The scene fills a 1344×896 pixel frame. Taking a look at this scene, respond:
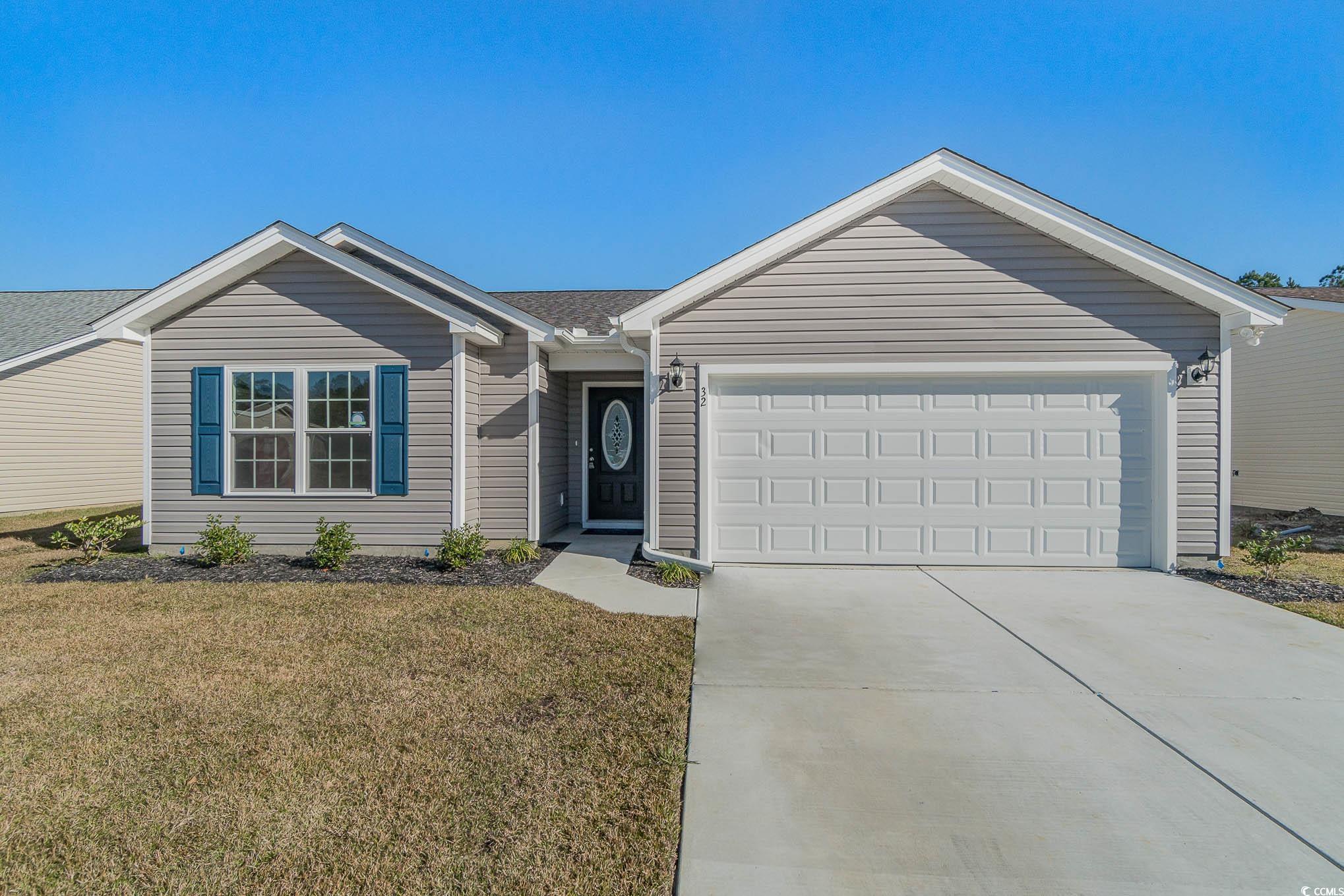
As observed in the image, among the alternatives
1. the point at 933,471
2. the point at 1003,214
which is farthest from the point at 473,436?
the point at 1003,214

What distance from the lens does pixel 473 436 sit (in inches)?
309

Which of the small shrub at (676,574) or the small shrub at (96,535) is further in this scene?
the small shrub at (96,535)

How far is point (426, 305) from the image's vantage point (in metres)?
7.26

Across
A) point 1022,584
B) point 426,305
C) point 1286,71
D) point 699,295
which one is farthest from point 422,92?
point 1286,71

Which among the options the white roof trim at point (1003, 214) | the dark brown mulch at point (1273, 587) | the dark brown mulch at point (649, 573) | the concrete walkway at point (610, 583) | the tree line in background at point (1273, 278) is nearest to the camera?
the concrete walkway at point (610, 583)

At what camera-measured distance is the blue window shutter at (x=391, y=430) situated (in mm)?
7418

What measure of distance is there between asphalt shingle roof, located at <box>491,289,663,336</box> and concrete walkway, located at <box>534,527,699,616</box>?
10.5 ft

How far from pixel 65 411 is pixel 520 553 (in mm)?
11734

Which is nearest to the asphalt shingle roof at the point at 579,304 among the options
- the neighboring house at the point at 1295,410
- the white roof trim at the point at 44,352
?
the white roof trim at the point at 44,352

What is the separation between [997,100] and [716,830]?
1178cm

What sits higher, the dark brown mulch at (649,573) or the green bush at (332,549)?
the green bush at (332,549)

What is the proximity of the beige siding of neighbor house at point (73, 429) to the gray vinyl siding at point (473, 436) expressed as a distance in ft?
27.8

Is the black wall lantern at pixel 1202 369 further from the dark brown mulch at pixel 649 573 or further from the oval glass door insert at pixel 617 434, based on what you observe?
the oval glass door insert at pixel 617 434

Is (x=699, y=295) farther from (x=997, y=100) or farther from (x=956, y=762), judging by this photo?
(x=997, y=100)
